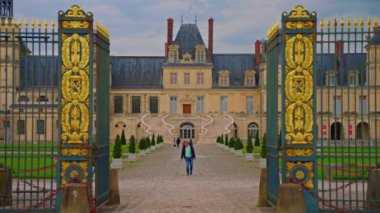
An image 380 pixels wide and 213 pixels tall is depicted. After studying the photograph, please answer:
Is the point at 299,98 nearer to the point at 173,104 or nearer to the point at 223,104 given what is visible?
the point at 173,104

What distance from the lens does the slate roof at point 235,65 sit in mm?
52469

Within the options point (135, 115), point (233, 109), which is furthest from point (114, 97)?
point (233, 109)

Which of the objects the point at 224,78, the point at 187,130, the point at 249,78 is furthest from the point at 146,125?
the point at 249,78

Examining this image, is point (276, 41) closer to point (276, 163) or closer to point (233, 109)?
point (276, 163)

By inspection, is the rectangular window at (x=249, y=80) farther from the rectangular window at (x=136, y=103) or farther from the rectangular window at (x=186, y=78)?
the rectangular window at (x=136, y=103)

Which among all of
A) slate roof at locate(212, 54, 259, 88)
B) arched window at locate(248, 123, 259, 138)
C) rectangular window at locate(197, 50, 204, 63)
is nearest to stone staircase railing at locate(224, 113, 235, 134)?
arched window at locate(248, 123, 259, 138)

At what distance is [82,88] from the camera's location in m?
7.68

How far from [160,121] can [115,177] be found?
38902mm

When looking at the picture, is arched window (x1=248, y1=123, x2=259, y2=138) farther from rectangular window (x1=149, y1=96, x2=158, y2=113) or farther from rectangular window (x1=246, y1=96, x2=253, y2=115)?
rectangular window (x1=149, y1=96, x2=158, y2=113)

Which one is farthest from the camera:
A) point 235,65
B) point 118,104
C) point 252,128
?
point 235,65

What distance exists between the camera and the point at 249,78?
5197cm

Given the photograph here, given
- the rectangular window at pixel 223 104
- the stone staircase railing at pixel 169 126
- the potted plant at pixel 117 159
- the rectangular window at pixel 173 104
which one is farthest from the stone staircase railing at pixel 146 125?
the potted plant at pixel 117 159

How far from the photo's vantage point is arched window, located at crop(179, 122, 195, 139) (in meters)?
48.7

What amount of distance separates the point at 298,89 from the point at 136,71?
45679mm
